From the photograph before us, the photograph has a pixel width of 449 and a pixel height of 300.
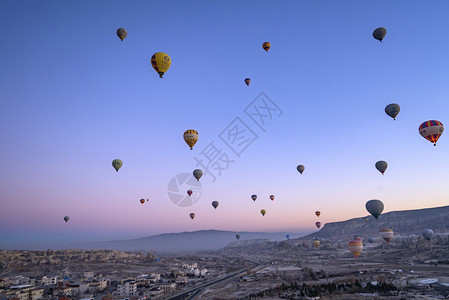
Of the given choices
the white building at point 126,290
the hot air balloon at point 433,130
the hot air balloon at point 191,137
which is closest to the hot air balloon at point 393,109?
the hot air balloon at point 433,130

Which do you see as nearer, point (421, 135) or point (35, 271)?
point (421, 135)

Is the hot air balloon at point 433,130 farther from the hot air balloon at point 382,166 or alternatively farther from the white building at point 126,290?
the white building at point 126,290

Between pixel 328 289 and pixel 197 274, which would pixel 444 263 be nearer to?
pixel 328 289

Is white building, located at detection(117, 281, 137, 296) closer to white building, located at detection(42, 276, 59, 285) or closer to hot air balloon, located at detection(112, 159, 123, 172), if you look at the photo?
hot air balloon, located at detection(112, 159, 123, 172)

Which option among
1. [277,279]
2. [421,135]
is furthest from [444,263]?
[421,135]

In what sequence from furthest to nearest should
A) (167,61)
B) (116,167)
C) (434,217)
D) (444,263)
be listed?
(434,217) < (444,263) < (116,167) < (167,61)

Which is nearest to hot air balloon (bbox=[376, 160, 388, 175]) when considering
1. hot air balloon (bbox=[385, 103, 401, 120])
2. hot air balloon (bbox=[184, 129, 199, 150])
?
hot air balloon (bbox=[385, 103, 401, 120])

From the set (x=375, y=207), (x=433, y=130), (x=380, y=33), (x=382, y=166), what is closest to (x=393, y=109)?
(x=433, y=130)
